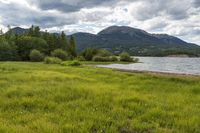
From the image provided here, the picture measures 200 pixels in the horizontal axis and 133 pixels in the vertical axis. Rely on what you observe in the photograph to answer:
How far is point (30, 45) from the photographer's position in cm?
9194

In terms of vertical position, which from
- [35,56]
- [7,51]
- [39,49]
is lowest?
[35,56]

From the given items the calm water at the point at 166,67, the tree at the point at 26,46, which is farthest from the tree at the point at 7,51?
the calm water at the point at 166,67

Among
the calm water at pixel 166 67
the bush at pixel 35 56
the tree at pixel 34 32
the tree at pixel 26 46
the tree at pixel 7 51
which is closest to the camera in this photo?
the calm water at pixel 166 67

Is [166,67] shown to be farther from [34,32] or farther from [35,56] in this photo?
[34,32]

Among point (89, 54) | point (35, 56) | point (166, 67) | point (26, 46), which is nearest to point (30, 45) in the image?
point (26, 46)

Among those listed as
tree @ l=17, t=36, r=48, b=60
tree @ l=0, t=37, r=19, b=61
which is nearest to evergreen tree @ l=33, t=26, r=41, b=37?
tree @ l=17, t=36, r=48, b=60

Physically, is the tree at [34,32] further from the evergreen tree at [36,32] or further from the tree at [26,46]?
the tree at [26,46]

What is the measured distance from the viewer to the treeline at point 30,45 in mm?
82812

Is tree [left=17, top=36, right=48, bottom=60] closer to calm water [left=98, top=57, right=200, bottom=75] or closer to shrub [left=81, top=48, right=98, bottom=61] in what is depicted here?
shrub [left=81, top=48, right=98, bottom=61]

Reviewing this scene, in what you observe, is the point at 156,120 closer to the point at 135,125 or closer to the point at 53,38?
the point at 135,125

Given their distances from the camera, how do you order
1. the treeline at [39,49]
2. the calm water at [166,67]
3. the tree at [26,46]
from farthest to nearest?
the tree at [26,46] → the treeline at [39,49] → the calm water at [166,67]

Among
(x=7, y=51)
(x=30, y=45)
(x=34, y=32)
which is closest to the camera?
(x=7, y=51)

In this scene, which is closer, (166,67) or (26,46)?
(166,67)

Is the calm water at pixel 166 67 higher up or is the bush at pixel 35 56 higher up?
the bush at pixel 35 56
